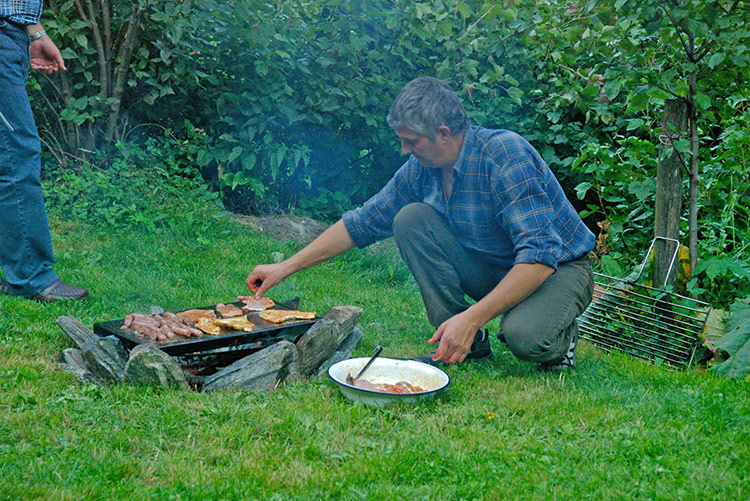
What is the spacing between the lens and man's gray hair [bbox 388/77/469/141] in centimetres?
307

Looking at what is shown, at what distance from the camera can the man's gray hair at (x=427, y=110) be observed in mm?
3070

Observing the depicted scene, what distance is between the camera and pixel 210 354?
3.17 metres

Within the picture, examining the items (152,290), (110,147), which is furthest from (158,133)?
(152,290)

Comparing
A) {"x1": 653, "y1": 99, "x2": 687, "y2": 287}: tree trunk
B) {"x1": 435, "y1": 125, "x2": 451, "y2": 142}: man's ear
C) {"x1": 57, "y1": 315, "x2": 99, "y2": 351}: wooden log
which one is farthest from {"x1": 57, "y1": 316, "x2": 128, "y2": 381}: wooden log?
{"x1": 653, "y1": 99, "x2": 687, "y2": 287}: tree trunk

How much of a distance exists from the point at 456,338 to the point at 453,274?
2.68 ft

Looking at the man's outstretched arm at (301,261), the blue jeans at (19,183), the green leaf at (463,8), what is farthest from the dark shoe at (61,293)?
the green leaf at (463,8)

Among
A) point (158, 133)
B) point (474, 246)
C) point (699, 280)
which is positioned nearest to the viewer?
point (474, 246)

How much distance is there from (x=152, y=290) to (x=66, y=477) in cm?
237

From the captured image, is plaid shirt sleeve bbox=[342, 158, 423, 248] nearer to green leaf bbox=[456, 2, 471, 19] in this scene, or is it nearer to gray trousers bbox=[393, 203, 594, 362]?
gray trousers bbox=[393, 203, 594, 362]

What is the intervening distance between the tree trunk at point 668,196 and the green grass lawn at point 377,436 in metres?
A: 0.68

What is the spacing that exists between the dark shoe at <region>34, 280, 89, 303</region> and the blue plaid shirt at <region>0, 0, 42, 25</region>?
1546mm

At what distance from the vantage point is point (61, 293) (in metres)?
4.00

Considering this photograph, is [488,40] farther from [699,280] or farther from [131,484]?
[131,484]

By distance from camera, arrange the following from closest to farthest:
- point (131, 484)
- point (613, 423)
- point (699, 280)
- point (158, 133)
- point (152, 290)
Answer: point (131, 484), point (613, 423), point (699, 280), point (152, 290), point (158, 133)
